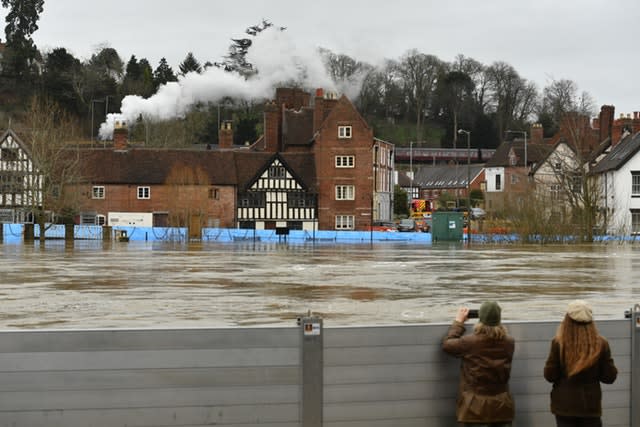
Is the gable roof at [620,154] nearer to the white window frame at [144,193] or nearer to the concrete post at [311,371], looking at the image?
the white window frame at [144,193]

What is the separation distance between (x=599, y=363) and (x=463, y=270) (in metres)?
25.5

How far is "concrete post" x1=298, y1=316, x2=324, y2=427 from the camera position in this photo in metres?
7.45

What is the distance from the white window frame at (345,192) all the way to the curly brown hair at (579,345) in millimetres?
73815

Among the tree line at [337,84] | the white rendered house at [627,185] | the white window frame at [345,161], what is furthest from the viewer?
the tree line at [337,84]

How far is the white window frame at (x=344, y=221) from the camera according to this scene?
8106cm

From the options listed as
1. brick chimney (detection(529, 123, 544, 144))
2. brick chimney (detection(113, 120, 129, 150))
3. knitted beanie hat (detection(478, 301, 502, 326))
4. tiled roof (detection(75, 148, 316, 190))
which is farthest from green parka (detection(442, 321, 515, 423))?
brick chimney (detection(529, 123, 544, 144))

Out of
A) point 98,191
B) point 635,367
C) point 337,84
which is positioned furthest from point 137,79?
point 635,367

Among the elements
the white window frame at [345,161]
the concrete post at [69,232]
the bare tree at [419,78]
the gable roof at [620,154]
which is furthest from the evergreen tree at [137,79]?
the gable roof at [620,154]

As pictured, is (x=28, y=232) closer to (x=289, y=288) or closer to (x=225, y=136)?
(x=225, y=136)

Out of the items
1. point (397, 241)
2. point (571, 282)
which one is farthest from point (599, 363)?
point (397, 241)

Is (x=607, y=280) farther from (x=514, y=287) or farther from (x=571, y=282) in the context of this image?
(x=514, y=287)

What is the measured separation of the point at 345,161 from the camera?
270 ft

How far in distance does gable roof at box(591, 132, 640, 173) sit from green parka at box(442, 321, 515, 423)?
66755mm

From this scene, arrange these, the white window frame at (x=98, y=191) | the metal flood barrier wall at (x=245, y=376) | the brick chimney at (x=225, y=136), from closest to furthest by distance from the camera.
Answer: the metal flood barrier wall at (x=245, y=376)
the white window frame at (x=98, y=191)
the brick chimney at (x=225, y=136)
